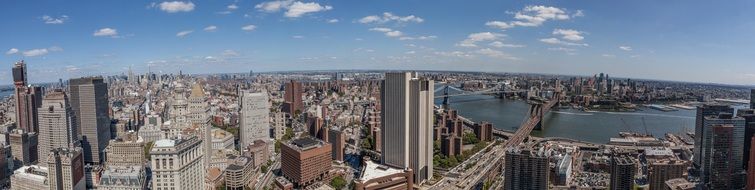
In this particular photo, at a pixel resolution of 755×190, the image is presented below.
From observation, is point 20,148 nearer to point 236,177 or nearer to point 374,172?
point 236,177

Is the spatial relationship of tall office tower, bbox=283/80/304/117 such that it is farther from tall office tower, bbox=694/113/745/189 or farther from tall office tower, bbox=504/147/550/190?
tall office tower, bbox=694/113/745/189

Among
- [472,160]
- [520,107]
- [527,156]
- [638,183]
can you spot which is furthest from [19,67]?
[520,107]

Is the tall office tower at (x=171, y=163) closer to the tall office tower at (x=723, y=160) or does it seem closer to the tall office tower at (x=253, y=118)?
the tall office tower at (x=253, y=118)

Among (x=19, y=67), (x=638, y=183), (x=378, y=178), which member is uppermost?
(x=19, y=67)

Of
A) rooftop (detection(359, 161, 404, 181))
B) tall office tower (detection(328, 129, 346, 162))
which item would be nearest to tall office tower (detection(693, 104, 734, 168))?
rooftop (detection(359, 161, 404, 181))

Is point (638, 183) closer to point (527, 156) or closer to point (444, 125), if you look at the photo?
point (527, 156)

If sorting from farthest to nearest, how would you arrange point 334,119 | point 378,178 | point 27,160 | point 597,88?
1. point 597,88
2. point 334,119
3. point 27,160
4. point 378,178

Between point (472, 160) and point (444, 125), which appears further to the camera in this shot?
point (444, 125)

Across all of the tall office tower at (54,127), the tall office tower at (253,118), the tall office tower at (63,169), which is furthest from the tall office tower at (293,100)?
the tall office tower at (63,169)
